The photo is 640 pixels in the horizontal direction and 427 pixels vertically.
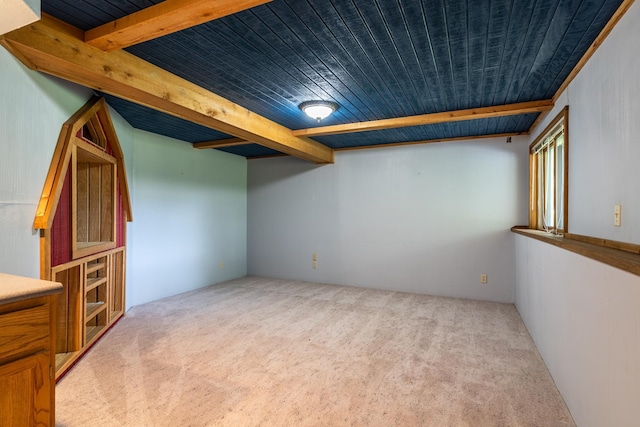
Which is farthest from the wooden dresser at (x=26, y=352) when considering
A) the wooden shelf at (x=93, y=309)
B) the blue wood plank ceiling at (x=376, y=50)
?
the wooden shelf at (x=93, y=309)

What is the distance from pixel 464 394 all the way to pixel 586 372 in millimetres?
706

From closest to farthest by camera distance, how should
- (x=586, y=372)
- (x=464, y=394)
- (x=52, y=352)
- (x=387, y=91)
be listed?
(x=52, y=352), (x=586, y=372), (x=464, y=394), (x=387, y=91)

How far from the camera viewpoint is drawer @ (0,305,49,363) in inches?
38.7

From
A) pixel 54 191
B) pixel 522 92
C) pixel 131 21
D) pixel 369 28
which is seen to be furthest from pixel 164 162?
pixel 522 92

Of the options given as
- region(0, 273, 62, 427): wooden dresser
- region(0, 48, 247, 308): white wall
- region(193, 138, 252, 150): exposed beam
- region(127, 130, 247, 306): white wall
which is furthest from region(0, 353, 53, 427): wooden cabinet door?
region(193, 138, 252, 150): exposed beam

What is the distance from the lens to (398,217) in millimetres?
4977

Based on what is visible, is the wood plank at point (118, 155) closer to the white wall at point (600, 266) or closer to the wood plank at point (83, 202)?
the wood plank at point (83, 202)

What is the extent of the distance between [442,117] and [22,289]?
356 cm

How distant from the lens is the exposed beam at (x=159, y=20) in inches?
62.0

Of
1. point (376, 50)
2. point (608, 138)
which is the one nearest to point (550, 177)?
point (608, 138)

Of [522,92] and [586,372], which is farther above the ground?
[522,92]

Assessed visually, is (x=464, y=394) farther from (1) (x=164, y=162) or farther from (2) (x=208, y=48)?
(1) (x=164, y=162)

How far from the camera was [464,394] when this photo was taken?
6.97 ft

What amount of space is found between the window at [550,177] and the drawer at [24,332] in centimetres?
331
